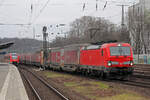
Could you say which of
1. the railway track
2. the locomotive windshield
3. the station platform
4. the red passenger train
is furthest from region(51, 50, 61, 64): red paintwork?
the locomotive windshield

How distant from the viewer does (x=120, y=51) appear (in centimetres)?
1916

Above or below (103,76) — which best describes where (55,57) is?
above

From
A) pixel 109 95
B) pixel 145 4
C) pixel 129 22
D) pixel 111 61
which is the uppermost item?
pixel 145 4

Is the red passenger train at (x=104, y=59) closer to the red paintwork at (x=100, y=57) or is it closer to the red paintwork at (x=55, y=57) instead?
the red paintwork at (x=100, y=57)

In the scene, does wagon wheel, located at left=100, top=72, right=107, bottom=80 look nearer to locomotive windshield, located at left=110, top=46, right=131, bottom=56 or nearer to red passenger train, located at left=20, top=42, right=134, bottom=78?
red passenger train, located at left=20, top=42, right=134, bottom=78

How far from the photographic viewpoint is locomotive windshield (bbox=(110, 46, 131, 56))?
18861mm

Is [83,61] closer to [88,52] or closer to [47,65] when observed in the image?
[88,52]

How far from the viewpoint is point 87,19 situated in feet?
209

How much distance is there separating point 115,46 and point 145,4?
4803 centimetres

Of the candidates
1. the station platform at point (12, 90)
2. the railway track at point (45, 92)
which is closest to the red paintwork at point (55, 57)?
the station platform at point (12, 90)

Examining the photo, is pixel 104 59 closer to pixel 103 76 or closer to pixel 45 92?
pixel 103 76

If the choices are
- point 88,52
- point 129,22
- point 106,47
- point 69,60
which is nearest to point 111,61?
point 106,47

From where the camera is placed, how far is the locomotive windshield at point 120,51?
61.9ft

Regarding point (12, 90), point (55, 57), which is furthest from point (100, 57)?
point (55, 57)
